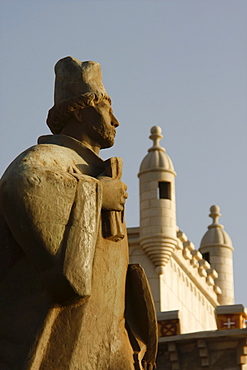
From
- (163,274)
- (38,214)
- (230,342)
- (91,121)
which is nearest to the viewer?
(38,214)

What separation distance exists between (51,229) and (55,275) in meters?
0.21

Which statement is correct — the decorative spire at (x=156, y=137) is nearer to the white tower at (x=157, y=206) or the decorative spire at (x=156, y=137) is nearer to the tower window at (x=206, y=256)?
the white tower at (x=157, y=206)

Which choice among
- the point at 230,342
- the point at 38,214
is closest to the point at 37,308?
the point at 38,214

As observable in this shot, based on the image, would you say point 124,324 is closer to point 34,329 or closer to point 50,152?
point 34,329

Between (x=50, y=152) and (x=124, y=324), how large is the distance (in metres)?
0.91

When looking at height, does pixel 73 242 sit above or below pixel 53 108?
below

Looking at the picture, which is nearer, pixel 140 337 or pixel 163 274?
pixel 140 337

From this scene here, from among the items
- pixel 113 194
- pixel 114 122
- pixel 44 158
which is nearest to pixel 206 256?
pixel 114 122

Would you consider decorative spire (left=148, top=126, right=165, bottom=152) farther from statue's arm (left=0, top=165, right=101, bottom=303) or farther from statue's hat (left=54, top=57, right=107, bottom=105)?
statue's arm (left=0, top=165, right=101, bottom=303)

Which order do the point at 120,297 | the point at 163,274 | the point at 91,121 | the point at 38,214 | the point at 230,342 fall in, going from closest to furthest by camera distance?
1. the point at 38,214
2. the point at 120,297
3. the point at 91,121
4. the point at 230,342
5. the point at 163,274

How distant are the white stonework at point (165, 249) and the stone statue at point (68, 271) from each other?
20.3m

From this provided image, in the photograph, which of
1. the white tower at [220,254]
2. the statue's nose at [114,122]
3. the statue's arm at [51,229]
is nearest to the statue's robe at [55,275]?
the statue's arm at [51,229]

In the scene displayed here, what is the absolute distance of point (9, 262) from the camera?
4953mm

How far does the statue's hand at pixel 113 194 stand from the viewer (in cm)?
509
